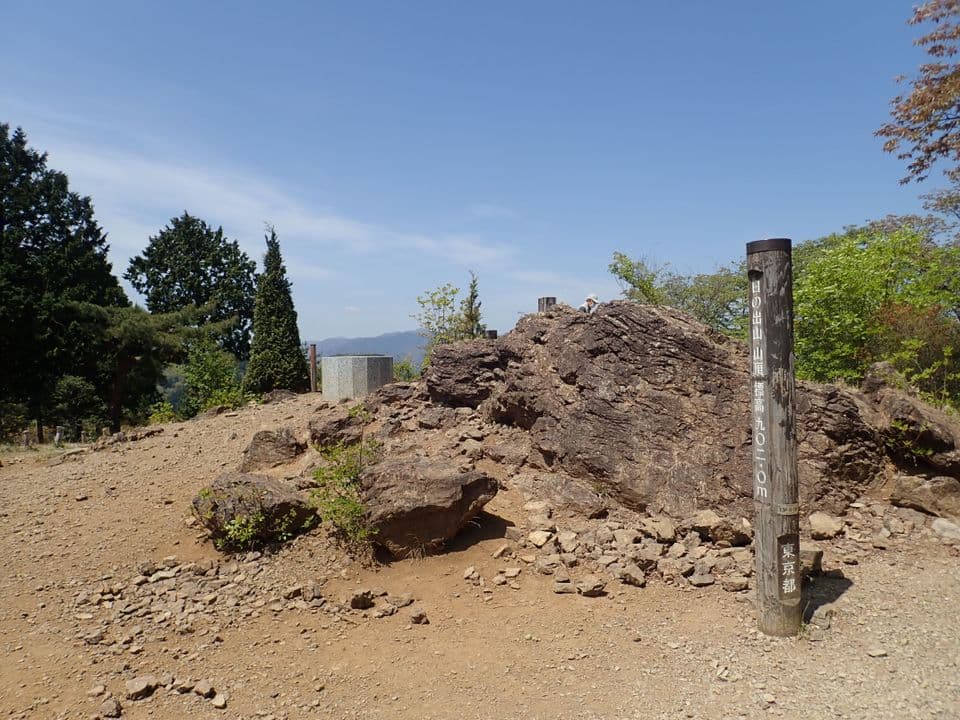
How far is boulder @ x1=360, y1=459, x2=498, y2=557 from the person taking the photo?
5.57 meters

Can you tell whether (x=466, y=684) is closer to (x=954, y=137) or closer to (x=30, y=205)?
(x=954, y=137)

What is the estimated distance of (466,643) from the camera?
4.59 metres

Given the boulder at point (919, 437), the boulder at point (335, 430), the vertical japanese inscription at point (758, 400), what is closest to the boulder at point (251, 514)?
the boulder at point (335, 430)

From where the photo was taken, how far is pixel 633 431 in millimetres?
6508

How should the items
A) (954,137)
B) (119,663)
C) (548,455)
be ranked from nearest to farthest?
(119,663) → (548,455) → (954,137)

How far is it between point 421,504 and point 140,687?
2.42 meters

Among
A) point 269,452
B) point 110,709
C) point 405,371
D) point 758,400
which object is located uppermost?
point 405,371

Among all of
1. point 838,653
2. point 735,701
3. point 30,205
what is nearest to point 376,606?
point 735,701

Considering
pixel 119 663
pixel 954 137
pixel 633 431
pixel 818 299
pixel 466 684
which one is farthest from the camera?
pixel 954 137

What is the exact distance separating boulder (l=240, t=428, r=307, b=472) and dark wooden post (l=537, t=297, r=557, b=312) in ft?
12.5

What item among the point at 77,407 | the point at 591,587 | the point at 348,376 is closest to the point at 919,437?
the point at 591,587

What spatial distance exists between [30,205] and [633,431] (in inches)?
998

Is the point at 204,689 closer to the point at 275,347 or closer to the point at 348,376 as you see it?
the point at 348,376

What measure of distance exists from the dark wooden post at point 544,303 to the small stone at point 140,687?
6111 millimetres
